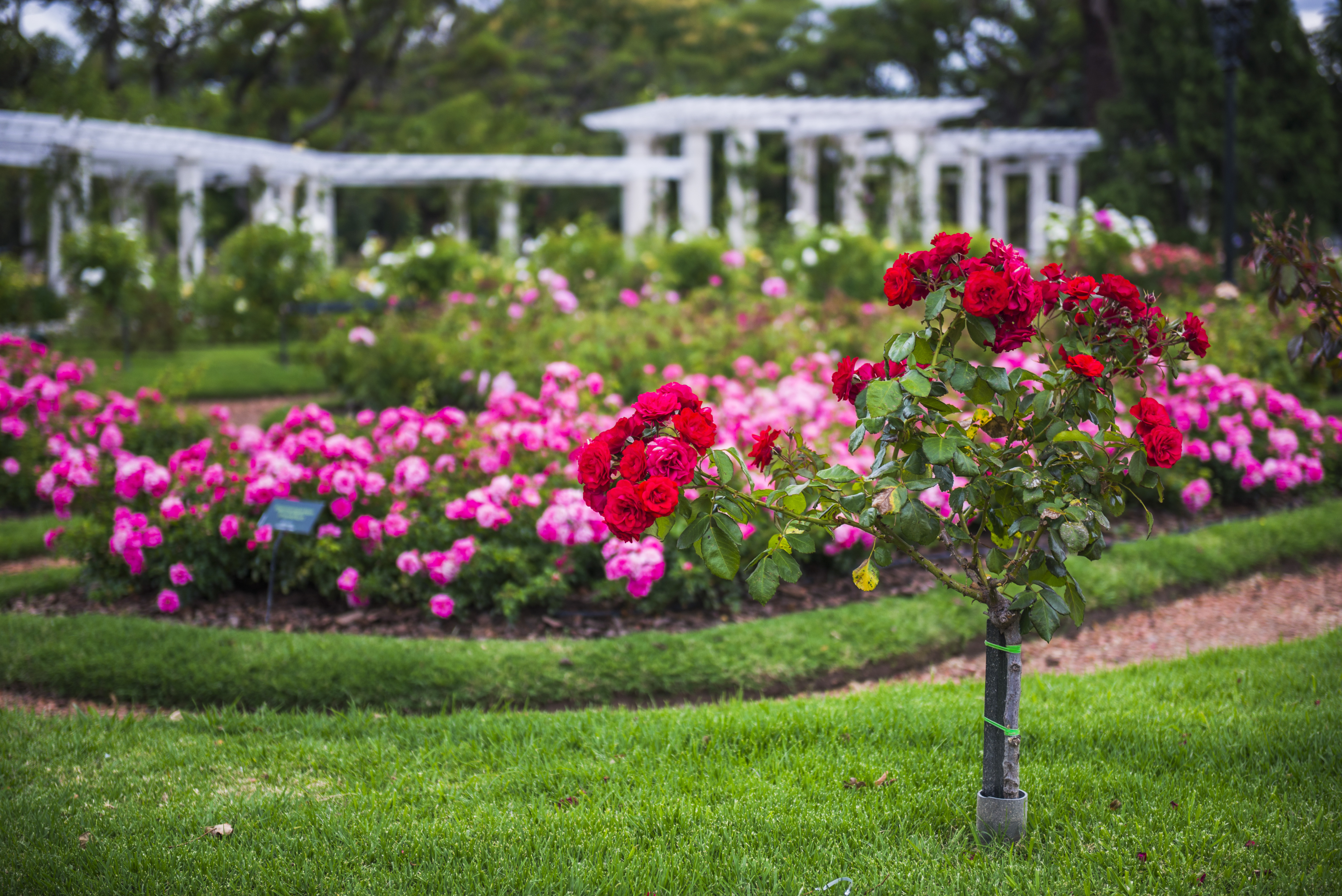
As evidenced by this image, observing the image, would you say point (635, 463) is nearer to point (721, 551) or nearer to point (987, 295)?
point (721, 551)

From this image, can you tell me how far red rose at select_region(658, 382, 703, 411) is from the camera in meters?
2.06

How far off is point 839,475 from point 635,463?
0.43 m

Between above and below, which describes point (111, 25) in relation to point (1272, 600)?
above

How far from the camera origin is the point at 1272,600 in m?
4.79

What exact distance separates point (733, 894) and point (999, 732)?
687mm

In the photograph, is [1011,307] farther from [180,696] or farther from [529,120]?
[529,120]

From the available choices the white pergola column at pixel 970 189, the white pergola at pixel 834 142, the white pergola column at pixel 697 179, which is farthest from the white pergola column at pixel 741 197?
the white pergola column at pixel 970 189

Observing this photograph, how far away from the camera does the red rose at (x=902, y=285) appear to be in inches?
83.1

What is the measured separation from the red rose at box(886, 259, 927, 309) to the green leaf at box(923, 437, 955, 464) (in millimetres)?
278

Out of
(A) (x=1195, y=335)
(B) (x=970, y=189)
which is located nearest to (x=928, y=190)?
(B) (x=970, y=189)

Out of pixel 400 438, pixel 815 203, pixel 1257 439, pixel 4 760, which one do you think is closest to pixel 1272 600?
pixel 1257 439

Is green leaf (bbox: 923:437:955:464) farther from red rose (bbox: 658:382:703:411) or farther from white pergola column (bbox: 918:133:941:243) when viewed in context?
white pergola column (bbox: 918:133:941:243)

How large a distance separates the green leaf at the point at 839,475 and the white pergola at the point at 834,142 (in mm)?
11047

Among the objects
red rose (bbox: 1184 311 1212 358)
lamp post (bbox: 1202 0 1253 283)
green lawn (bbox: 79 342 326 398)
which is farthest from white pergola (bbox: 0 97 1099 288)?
red rose (bbox: 1184 311 1212 358)
